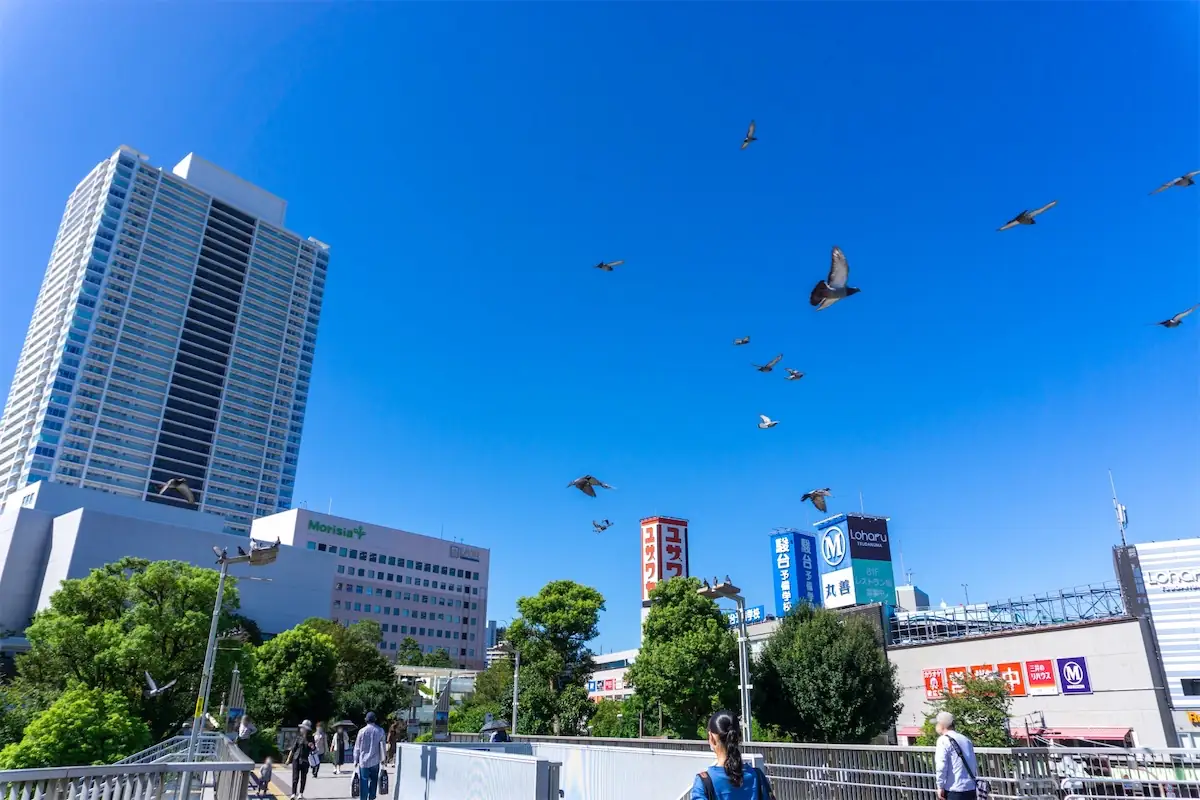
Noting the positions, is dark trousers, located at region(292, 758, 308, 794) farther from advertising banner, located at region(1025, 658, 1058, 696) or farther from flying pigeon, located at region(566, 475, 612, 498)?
advertising banner, located at region(1025, 658, 1058, 696)

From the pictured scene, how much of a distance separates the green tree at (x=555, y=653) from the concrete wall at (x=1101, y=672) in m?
17.8

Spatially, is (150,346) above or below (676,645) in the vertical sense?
above

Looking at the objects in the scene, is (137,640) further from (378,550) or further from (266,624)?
(378,550)

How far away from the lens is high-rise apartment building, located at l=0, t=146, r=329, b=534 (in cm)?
10256

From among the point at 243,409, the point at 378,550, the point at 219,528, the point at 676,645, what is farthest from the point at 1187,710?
the point at 243,409

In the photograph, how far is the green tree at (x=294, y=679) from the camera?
37500mm

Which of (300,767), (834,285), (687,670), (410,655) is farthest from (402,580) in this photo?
(834,285)

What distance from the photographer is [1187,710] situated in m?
31.1

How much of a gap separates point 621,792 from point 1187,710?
34811 mm

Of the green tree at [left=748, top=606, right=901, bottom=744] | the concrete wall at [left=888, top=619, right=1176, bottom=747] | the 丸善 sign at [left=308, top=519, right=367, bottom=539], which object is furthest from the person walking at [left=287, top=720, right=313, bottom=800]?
the 丸善 sign at [left=308, top=519, right=367, bottom=539]

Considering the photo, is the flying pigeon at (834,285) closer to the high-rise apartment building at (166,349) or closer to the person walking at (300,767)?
the person walking at (300,767)

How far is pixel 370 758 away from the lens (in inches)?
421

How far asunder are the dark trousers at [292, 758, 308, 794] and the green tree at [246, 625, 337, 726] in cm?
2549

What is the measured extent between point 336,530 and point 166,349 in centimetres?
4828
